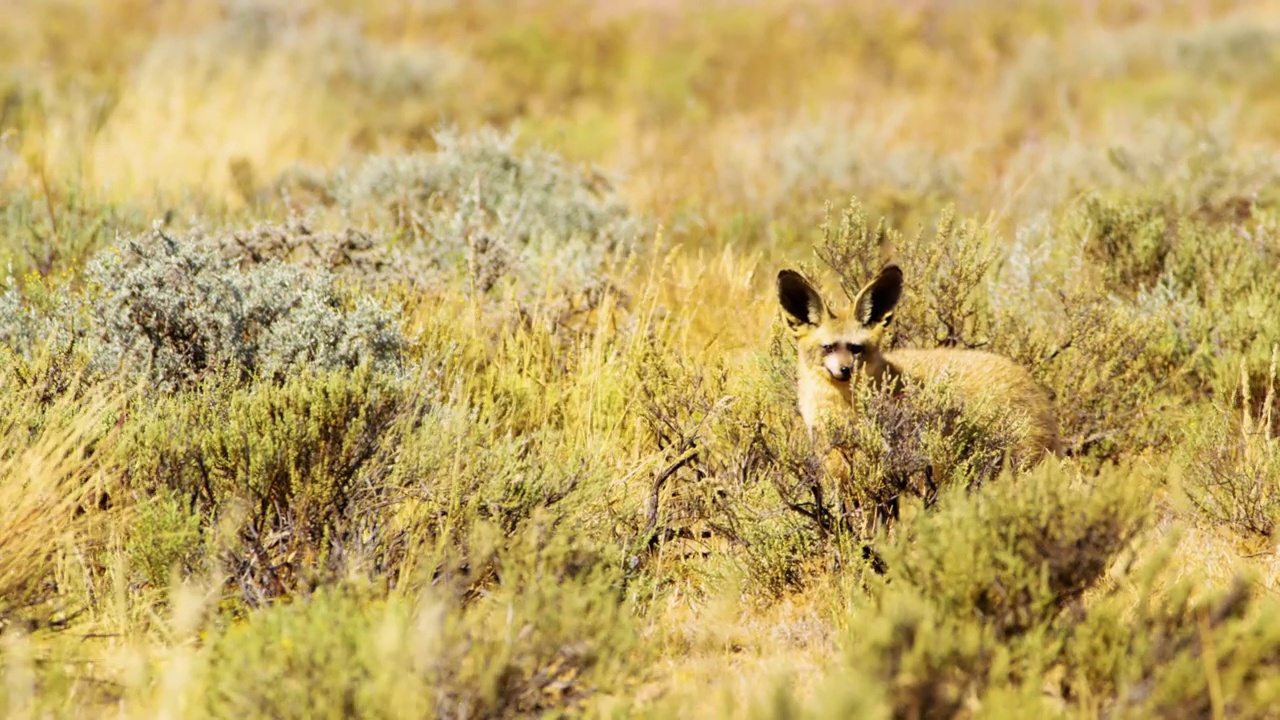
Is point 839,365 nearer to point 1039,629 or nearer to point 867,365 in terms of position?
point 867,365

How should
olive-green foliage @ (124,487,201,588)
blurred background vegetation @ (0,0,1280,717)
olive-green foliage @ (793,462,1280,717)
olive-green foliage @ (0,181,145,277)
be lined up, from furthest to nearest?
olive-green foliage @ (0,181,145,277)
olive-green foliage @ (124,487,201,588)
blurred background vegetation @ (0,0,1280,717)
olive-green foliage @ (793,462,1280,717)

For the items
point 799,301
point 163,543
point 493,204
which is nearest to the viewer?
point 163,543

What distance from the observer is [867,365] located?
5152mm

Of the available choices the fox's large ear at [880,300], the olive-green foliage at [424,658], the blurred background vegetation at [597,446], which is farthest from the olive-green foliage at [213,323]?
the fox's large ear at [880,300]

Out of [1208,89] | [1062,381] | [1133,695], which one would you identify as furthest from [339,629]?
[1208,89]

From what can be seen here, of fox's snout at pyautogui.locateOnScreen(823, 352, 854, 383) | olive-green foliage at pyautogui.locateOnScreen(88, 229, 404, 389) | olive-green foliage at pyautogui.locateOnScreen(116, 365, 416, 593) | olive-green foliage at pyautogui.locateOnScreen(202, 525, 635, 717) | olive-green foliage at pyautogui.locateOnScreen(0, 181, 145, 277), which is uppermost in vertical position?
olive-green foliage at pyautogui.locateOnScreen(0, 181, 145, 277)

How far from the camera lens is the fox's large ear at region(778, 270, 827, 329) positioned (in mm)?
5141

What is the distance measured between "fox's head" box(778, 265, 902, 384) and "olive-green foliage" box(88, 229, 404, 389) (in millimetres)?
1869

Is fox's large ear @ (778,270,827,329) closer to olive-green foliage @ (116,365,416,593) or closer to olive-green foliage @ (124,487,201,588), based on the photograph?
olive-green foliage @ (116,365,416,593)

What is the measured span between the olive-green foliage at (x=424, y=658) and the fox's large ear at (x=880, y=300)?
6.44ft

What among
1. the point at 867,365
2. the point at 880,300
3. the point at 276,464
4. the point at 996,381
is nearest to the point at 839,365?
the point at 867,365

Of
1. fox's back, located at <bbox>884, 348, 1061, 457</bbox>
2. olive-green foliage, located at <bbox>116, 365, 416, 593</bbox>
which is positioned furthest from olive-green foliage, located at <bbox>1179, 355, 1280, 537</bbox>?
olive-green foliage, located at <bbox>116, 365, 416, 593</bbox>

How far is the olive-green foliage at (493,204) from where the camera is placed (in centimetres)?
746

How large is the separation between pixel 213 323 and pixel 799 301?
2.68 metres
